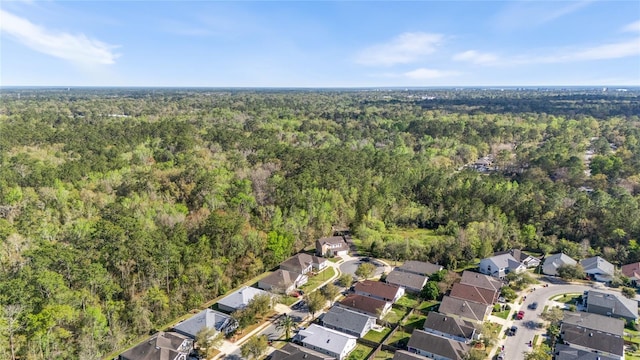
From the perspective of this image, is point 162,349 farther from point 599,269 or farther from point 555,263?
point 599,269

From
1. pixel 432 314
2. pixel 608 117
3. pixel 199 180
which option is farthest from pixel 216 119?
pixel 608 117

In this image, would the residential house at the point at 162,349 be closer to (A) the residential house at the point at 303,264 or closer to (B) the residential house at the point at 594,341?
(A) the residential house at the point at 303,264

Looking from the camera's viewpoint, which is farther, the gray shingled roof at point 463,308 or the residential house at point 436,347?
the gray shingled roof at point 463,308

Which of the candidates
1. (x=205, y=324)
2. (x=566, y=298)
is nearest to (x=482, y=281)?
(x=566, y=298)

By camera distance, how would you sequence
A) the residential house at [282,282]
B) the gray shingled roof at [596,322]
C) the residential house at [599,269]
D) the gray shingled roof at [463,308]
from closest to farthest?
the gray shingled roof at [596,322], the gray shingled roof at [463,308], the residential house at [282,282], the residential house at [599,269]

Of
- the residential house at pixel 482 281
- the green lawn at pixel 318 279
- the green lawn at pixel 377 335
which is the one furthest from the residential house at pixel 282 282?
the residential house at pixel 482 281

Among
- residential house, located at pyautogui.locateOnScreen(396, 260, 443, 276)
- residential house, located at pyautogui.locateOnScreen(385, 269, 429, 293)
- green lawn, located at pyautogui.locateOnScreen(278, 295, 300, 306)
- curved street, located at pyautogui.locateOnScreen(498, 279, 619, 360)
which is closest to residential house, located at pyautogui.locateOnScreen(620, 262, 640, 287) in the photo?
curved street, located at pyautogui.locateOnScreen(498, 279, 619, 360)
